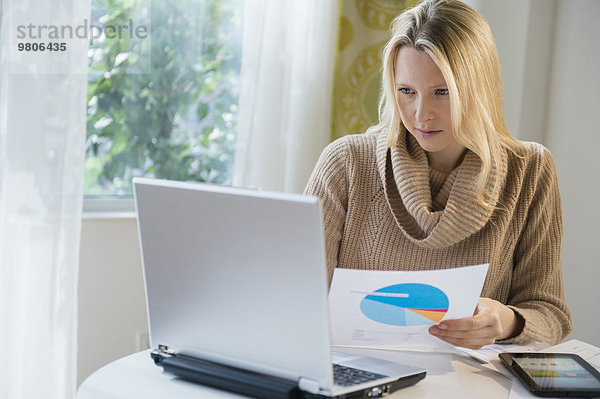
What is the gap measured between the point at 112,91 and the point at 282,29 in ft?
2.02

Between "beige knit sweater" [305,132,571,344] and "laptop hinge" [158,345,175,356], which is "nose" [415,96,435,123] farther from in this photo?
"laptop hinge" [158,345,175,356]

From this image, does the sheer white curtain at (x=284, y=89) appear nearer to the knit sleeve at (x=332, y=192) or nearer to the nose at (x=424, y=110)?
the knit sleeve at (x=332, y=192)

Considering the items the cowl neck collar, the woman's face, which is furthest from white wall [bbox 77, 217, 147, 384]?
the woman's face

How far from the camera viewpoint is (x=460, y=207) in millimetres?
1463

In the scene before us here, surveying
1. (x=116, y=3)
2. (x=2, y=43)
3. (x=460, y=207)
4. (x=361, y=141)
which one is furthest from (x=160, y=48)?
(x=460, y=207)

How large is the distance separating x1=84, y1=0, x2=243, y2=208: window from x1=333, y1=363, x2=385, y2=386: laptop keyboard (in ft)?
5.18

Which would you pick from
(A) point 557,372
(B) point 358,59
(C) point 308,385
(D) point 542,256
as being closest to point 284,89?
(B) point 358,59

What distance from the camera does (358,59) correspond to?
2715 mm

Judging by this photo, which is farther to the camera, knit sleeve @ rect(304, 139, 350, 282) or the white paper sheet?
knit sleeve @ rect(304, 139, 350, 282)

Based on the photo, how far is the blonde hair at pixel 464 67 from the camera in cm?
140

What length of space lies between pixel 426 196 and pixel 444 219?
0.28ft

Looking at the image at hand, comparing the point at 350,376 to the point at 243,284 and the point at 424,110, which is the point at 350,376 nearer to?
the point at 243,284

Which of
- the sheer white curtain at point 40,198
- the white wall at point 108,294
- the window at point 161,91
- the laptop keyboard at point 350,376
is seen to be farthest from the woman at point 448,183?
the window at point 161,91

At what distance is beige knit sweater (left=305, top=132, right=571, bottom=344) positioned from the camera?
147cm
